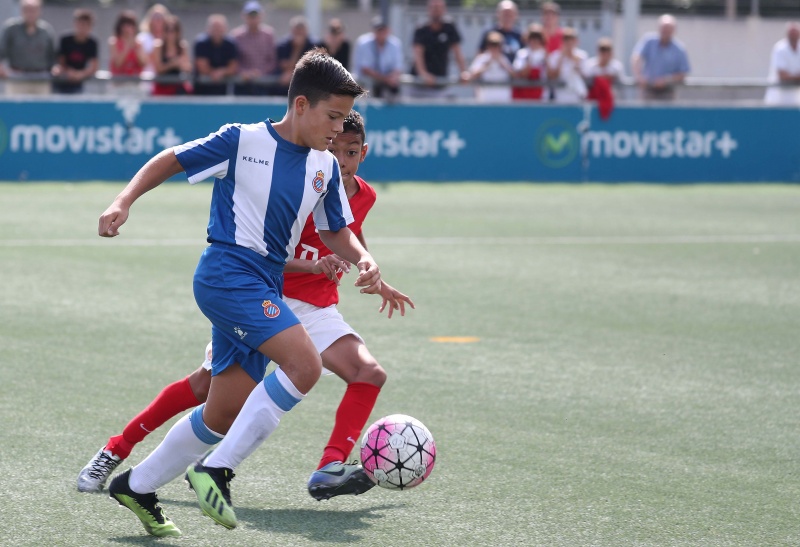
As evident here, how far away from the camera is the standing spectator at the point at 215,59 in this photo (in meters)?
19.8

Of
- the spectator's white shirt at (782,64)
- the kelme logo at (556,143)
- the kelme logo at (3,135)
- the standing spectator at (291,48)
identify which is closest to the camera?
the kelme logo at (3,135)

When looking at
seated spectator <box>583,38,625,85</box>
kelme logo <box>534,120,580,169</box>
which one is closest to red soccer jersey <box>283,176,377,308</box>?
kelme logo <box>534,120,580,169</box>

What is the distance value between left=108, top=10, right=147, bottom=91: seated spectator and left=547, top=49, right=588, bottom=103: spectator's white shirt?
21.5 ft

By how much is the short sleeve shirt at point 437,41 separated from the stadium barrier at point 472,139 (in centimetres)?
139

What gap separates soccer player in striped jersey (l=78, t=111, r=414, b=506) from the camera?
5.02m

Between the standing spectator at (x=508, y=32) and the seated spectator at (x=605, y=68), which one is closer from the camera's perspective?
the seated spectator at (x=605, y=68)

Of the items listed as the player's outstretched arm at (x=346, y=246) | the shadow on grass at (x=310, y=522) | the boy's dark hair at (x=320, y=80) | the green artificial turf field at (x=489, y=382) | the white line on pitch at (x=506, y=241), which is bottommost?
the white line on pitch at (x=506, y=241)

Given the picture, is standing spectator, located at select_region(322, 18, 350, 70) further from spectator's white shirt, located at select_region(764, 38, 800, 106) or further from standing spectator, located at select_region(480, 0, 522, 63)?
spectator's white shirt, located at select_region(764, 38, 800, 106)

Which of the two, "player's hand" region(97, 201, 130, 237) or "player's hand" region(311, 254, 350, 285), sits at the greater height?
"player's hand" region(97, 201, 130, 237)

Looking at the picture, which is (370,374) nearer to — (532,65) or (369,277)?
(369,277)

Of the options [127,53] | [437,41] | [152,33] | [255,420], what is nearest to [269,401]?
[255,420]

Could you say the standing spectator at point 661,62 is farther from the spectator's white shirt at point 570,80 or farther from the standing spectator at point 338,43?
the standing spectator at point 338,43

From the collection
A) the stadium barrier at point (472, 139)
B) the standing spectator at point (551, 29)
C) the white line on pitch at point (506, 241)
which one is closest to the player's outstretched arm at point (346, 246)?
the white line on pitch at point (506, 241)

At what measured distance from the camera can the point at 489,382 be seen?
7.40 metres
